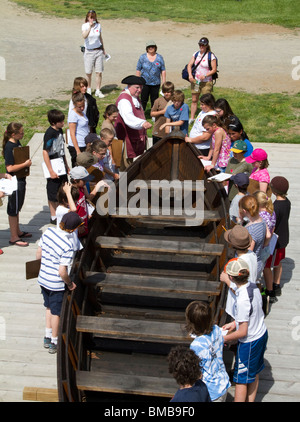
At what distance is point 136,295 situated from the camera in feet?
23.1

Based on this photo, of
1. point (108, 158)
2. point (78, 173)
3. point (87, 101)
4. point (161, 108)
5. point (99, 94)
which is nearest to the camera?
point (78, 173)

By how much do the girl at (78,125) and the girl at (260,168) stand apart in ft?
9.75

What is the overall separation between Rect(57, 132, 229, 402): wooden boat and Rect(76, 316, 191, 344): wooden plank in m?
0.01

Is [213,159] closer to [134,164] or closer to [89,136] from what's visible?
[134,164]

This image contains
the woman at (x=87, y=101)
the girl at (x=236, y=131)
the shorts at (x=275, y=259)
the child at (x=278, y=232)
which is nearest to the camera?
the child at (x=278, y=232)

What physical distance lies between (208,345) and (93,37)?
40.2 feet

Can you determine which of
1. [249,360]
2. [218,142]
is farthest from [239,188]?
[249,360]

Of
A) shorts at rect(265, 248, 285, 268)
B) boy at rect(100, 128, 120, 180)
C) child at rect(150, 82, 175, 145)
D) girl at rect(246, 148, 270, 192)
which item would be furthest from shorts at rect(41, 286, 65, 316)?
child at rect(150, 82, 175, 145)

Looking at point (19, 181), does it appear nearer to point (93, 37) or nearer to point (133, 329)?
point (133, 329)

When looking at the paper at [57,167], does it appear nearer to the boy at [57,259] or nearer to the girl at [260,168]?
the boy at [57,259]

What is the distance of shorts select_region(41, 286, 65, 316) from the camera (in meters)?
6.14

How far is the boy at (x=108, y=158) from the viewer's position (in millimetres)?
8328

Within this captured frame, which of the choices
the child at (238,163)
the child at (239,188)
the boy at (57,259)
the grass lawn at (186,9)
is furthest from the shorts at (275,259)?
the grass lawn at (186,9)

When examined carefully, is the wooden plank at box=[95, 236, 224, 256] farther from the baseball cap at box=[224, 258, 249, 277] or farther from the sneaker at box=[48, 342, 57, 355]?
the baseball cap at box=[224, 258, 249, 277]
